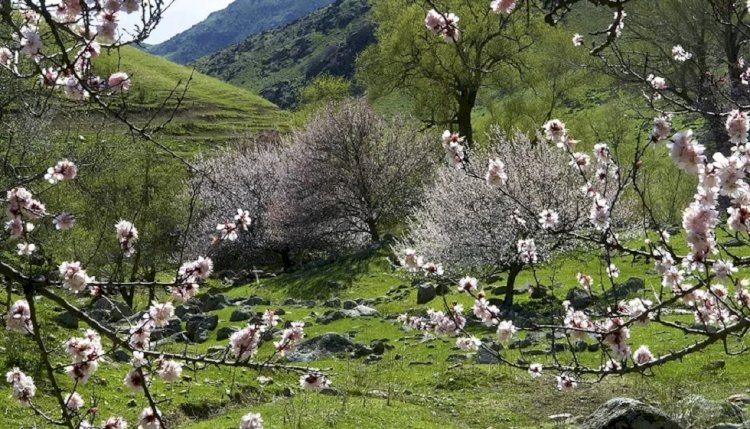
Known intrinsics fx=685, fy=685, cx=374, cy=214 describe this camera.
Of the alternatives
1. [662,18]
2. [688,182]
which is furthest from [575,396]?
[688,182]

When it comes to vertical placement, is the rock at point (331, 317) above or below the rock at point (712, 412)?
below

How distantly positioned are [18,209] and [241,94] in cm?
12086

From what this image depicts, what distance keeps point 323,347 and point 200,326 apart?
16.1 ft

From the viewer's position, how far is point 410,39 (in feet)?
110

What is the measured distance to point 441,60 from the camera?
33750mm

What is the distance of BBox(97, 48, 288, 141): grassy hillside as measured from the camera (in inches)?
3452

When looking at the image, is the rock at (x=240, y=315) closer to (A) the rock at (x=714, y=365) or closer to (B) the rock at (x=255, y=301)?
(B) the rock at (x=255, y=301)

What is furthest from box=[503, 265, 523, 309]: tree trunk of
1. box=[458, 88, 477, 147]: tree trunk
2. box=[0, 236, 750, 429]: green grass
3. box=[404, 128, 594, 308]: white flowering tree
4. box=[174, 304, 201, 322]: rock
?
box=[458, 88, 477, 147]: tree trunk

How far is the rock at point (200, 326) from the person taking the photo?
58.5ft

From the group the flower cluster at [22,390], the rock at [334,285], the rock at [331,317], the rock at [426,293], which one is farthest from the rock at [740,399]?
the rock at [334,285]

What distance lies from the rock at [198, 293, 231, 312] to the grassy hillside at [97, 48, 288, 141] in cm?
5712

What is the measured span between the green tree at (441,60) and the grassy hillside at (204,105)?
4554 centimetres

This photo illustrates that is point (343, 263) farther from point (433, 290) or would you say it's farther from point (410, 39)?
point (410, 39)

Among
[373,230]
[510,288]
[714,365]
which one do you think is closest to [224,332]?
[510,288]
